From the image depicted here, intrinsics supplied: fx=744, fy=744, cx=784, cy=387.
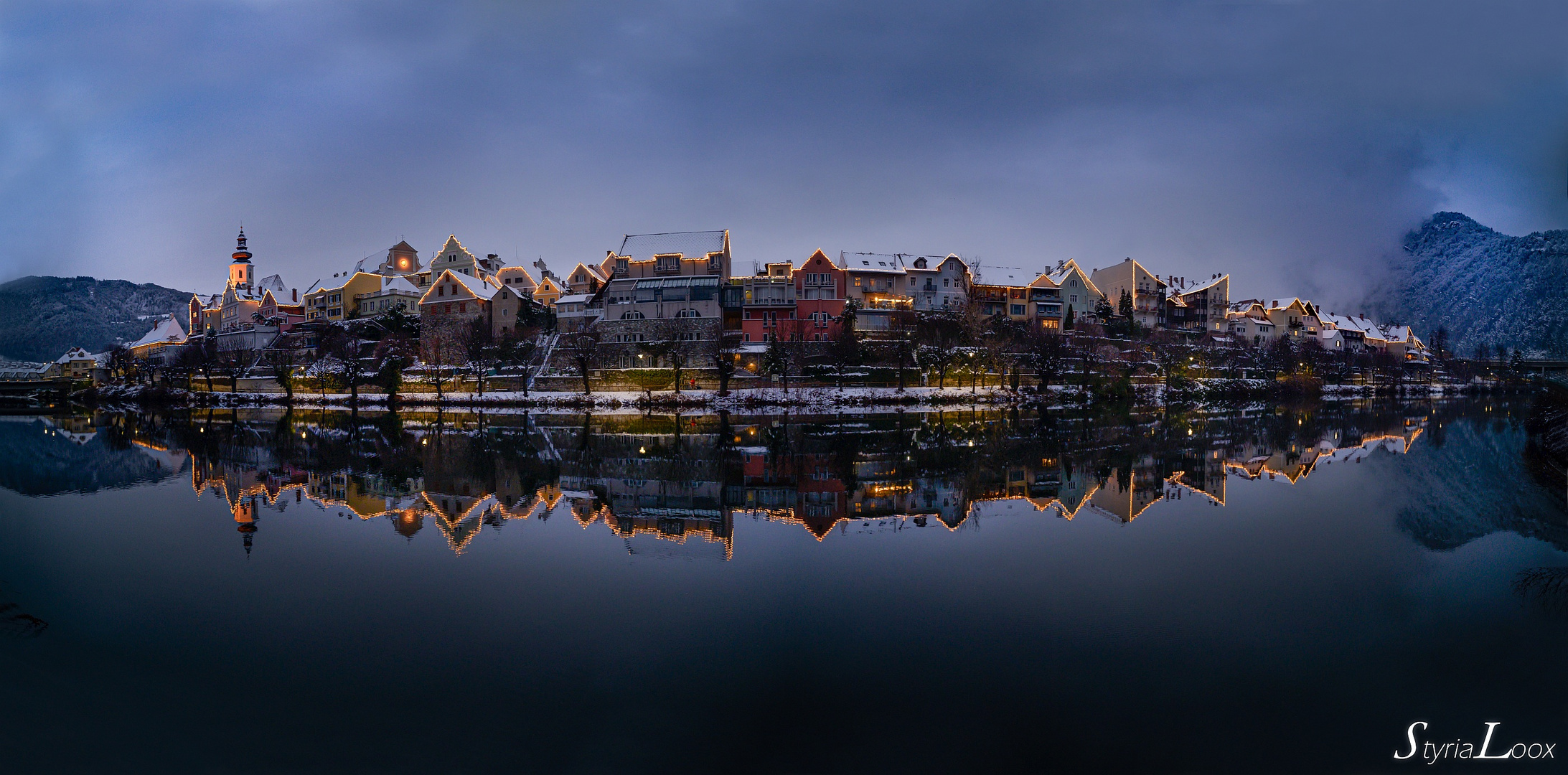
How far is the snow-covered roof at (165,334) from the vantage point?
85688 mm

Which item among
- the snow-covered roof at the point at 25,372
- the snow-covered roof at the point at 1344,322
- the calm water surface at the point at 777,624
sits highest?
the snow-covered roof at the point at 1344,322

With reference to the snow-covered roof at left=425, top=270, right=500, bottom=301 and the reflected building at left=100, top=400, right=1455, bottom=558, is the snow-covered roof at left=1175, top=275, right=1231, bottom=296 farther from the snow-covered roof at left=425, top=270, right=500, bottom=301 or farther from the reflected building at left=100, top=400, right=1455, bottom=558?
the snow-covered roof at left=425, top=270, right=500, bottom=301

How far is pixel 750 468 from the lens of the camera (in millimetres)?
19172

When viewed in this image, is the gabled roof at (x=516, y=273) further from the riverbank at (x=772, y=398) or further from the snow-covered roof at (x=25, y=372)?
the snow-covered roof at (x=25, y=372)

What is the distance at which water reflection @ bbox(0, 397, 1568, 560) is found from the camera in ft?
41.5

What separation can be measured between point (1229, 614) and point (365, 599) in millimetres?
9212

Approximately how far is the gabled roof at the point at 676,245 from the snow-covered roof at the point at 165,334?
59.7 m

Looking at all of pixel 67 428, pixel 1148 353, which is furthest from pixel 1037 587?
pixel 1148 353

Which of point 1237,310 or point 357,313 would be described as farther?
point 1237,310

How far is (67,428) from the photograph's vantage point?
3656cm

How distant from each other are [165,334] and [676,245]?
68.5m

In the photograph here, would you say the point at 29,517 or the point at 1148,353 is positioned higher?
the point at 1148,353

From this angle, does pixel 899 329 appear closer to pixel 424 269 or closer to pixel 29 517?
pixel 29 517

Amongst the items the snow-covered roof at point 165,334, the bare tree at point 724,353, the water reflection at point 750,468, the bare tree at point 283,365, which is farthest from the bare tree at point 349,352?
the snow-covered roof at point 165,334
